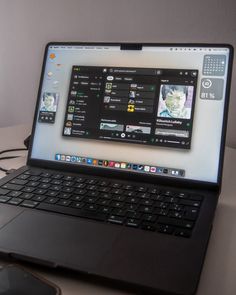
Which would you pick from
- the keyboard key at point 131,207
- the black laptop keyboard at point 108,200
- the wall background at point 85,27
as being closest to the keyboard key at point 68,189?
the black laptop keyboard at point 108,200

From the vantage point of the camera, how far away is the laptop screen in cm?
64

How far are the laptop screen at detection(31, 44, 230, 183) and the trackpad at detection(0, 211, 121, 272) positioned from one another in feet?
0.63

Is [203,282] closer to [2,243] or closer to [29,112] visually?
[2,243]

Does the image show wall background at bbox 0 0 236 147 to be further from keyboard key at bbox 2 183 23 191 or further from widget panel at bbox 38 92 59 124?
keyboard key at bbox 2 183 23 191

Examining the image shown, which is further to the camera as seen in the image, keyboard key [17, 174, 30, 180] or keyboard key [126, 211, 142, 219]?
keyboard key [17, 174, 30, 180]

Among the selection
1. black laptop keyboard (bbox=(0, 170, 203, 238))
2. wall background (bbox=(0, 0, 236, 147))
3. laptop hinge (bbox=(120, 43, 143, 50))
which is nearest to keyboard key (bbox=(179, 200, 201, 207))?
black laptop keyboard (bbox=(0, 170, 203, 238))

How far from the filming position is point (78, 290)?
0.40m

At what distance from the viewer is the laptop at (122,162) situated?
1.47 feet

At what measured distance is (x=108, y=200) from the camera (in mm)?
565

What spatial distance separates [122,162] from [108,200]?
126mm

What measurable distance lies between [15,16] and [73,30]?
189 millimetres

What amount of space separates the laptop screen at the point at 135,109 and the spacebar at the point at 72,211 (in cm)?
16

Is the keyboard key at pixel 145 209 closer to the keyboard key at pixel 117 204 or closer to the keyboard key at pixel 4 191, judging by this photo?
the keyboard key at pixel 117 204

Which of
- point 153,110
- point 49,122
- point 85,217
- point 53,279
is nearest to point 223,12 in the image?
point 153,110
